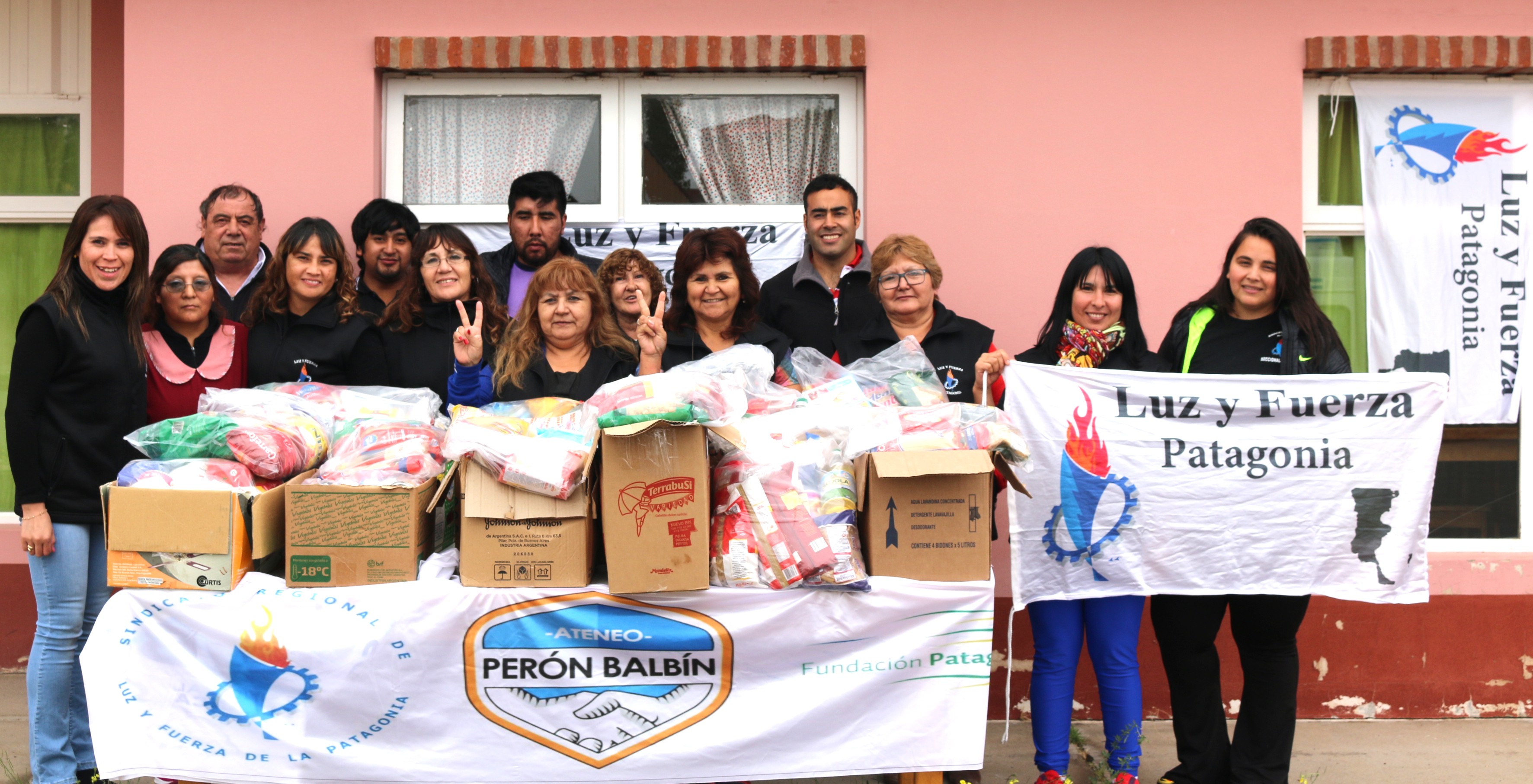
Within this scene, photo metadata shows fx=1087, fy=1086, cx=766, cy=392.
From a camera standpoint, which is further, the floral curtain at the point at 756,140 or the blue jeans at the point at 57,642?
the floral curtain at the point at 756,140

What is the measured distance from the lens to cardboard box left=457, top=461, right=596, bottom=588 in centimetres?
302

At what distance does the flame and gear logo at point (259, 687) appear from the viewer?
3.08 m

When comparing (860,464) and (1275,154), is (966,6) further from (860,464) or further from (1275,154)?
(860,464)

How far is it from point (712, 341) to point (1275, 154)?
8.44 feet

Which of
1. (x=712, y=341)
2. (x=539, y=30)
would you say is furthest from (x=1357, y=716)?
(x=539, y=30)

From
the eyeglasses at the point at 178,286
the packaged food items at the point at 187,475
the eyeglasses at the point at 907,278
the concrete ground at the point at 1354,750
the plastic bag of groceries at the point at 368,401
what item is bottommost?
the concrete ground at the point at 1354,750

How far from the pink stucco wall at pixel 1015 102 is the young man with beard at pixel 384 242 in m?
0.62

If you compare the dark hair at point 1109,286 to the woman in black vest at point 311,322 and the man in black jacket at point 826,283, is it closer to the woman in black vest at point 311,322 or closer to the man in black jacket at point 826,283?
the man in black jacket at point 826,283

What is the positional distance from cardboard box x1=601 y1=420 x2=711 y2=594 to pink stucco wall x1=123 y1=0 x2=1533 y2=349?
6.40 feet

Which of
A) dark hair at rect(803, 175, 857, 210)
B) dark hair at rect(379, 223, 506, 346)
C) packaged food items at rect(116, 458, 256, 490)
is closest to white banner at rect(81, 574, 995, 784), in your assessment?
packaged food items at rect(116, 458, 256, 490)

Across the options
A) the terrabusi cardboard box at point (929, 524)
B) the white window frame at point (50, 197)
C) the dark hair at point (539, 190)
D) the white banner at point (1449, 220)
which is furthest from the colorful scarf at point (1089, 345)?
the white window frame at point (50, 197)

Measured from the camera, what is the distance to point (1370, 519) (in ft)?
11.7

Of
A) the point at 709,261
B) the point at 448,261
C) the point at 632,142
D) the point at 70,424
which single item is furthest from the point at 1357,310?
the point at 70,424

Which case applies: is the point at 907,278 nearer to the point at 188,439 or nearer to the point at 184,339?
the point at 188,439
